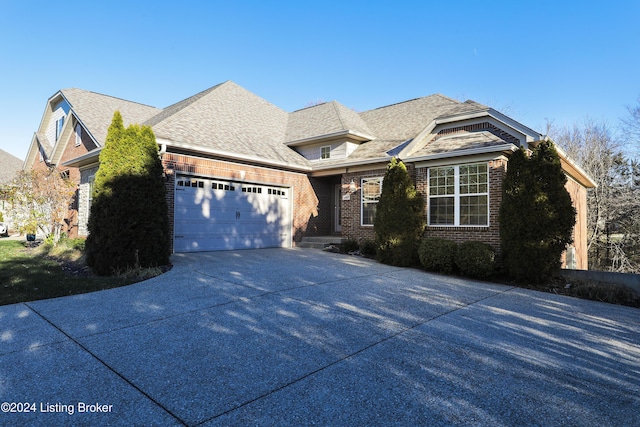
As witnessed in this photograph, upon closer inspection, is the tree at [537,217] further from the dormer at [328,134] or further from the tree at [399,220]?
the dormer at [328,134]

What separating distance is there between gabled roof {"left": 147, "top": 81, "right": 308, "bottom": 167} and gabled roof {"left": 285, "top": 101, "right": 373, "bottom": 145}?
635mm

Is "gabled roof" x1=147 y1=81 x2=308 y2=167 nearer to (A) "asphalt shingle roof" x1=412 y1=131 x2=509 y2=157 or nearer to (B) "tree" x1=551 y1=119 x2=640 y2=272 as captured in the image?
(A) "asphalt shingle roof" x1=412 y1=131 x2=509 y2=157

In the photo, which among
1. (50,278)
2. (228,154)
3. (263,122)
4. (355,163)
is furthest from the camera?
(263,122)

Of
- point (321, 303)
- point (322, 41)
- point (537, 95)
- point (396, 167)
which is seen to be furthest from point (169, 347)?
point (537, 95)

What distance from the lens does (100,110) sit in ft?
54.5

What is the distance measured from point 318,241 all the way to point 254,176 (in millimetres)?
3678

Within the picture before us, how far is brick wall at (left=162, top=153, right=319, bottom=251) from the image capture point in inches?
429

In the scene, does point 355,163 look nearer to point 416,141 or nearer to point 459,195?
point 416,141

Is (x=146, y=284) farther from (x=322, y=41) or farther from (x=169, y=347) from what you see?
(x=322, y=41)

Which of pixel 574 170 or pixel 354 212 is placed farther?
pixel 574 170

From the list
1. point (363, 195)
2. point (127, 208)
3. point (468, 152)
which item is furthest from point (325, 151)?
point (127, 208)

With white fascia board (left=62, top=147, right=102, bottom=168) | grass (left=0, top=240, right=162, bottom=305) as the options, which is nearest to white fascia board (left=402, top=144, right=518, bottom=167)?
grass (left=0, top=240, right=162, bottom=305)

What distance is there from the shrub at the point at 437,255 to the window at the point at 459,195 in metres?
1.58

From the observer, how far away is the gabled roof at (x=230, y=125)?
11766mm
